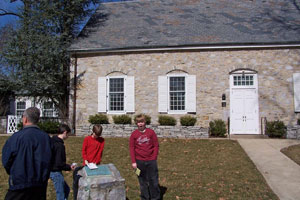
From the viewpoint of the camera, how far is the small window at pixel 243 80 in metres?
13.1

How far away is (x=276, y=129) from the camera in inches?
475

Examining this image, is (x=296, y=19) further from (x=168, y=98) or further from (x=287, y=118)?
(x=168, y=98)

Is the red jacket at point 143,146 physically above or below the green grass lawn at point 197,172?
above

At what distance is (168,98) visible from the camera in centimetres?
1361

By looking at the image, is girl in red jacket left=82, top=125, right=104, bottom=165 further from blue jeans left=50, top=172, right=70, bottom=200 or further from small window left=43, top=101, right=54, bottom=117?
small window left=43, top=101, right=54, bottom=117

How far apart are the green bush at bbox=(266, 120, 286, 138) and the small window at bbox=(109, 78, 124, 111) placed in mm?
7046

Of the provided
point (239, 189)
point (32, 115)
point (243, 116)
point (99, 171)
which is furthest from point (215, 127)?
point (32, 115)

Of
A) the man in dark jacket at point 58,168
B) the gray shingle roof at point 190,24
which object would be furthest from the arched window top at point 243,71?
the man in dark jacket at point 58,168

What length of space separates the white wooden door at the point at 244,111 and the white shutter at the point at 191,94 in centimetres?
179

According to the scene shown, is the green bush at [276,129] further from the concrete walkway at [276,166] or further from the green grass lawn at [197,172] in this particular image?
the green grass lawn at [197,172]

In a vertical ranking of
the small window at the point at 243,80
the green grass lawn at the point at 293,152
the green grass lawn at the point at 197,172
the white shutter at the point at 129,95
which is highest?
the small window at the point at 243,80

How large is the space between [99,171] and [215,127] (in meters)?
9.57

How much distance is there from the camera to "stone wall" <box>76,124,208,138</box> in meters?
12.2

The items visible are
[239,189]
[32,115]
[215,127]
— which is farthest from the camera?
[215,127]
